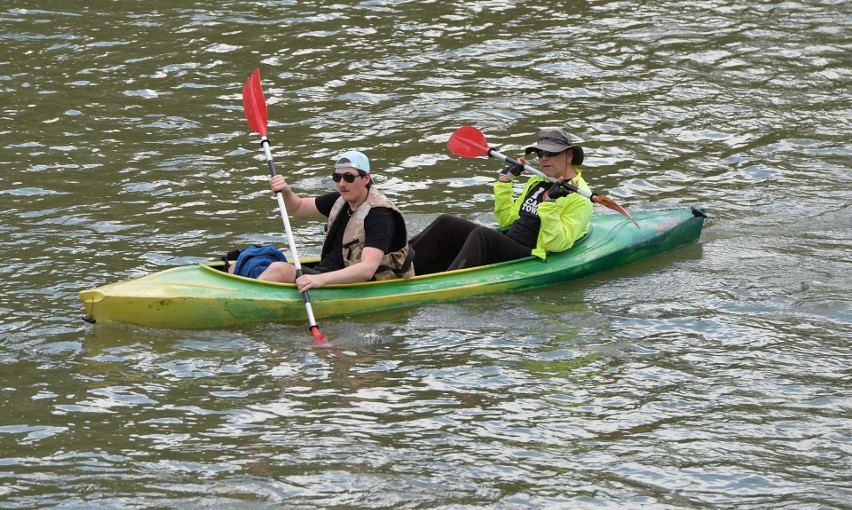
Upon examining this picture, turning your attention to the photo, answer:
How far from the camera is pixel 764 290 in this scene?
8609 mm

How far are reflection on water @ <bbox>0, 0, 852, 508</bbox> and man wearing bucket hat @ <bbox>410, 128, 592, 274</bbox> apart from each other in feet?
1.34

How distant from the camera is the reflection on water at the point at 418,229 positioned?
6.02m

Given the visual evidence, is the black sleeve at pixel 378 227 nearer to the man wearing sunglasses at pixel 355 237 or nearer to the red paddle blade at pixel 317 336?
the man wearing sunglasses at pixel 355 237

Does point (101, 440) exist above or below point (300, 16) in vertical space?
below

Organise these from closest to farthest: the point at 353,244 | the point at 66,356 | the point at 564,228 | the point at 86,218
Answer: the point at 66,356 → the point at 353,244 → the point at 564,228 → the point at 86,218

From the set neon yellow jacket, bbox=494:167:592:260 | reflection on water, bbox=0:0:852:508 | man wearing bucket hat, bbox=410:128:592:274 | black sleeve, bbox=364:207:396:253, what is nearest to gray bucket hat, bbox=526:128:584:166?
man wearing bucket hat, bbox=410:128:592:274

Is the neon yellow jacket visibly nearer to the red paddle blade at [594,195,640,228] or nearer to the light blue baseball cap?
the red paddle blade at [594,195,640,228]

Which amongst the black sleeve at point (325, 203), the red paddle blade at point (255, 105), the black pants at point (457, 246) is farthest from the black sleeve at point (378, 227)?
the red paddle blade at point (255, 105)

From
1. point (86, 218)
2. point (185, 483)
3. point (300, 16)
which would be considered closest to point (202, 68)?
point (300, 16)

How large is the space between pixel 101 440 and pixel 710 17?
11666 mm

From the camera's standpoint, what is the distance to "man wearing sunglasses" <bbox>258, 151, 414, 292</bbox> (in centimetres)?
801

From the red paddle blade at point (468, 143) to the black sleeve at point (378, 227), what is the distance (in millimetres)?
1744

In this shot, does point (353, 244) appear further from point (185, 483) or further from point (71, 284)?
point (185, 483)

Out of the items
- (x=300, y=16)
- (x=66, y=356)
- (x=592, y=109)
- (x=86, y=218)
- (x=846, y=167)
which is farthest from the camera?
→ (x=300, y=16)
